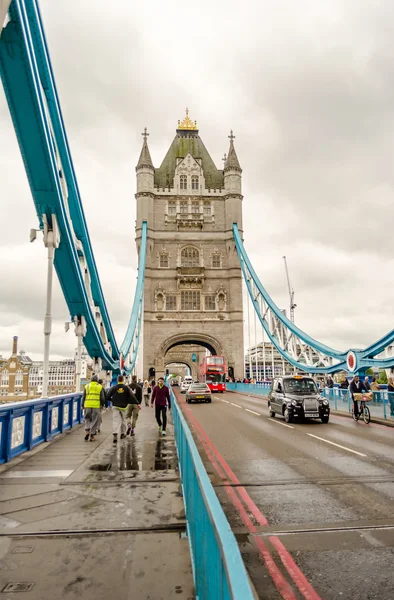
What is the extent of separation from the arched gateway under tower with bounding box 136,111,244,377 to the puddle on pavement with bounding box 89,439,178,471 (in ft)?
132

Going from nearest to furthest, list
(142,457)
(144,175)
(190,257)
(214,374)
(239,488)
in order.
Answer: (239,488) < (142,457) < (214,374) < (190,257) < (144,175)

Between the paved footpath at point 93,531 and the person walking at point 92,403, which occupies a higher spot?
the person walking at point 92,403

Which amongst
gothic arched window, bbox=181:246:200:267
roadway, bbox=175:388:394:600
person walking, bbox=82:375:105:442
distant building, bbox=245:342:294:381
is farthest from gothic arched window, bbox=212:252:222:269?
person walking, bbox=82:375:105:442

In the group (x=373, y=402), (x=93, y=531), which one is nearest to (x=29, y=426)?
(x=93, y=531)

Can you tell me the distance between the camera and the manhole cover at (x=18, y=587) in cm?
345

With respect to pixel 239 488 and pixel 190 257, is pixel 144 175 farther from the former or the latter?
pixel 239 488

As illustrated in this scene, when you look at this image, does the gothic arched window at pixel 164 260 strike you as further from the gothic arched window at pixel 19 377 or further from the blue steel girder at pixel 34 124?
the blue steel girder at pixel 34 124

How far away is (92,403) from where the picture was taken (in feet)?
37.9

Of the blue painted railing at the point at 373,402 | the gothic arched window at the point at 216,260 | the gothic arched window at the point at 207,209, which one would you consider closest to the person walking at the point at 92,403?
the blue painted railing at the point at 373,402

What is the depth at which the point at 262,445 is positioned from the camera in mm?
10805

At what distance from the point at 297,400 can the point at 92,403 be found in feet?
24.9

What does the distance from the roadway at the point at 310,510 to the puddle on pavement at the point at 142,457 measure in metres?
0.78

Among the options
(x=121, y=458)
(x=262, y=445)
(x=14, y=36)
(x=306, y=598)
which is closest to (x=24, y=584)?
(x=306, y=598)

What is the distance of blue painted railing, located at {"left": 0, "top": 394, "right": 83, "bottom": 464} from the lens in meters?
8.39
